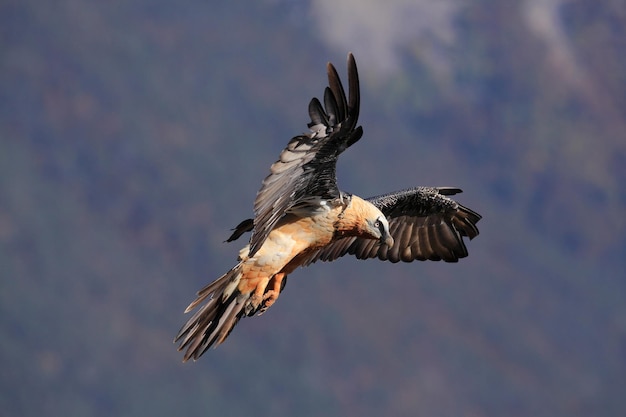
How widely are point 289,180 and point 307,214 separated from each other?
0.94m

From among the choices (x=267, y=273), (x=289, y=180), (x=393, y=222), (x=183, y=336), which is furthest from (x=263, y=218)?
(x=393, y=222)

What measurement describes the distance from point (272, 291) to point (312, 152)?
5.98 ft

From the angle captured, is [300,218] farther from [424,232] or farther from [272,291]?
[424,232]

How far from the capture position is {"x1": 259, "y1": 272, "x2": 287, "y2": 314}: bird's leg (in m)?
9.81

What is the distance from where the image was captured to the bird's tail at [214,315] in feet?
31.3

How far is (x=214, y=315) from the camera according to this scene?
9.61 meters

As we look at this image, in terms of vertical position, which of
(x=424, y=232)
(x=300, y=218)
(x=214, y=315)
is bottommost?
(x=214, y=315)

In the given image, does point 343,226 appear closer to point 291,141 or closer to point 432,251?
point 291,141

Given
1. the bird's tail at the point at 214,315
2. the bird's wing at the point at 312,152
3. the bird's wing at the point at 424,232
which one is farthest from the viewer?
the bird's wing at the point at 424,232

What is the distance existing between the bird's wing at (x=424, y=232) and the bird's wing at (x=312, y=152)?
9.53 feet

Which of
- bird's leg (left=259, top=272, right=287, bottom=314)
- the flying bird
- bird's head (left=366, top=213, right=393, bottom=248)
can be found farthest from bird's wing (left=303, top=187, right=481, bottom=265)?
bird's leg (left=259, top=272, right=287, bottom=314)

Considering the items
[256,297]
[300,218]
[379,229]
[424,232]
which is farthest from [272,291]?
[424,232]

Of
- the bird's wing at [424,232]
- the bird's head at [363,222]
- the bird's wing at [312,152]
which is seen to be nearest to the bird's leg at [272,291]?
the bird's head at [363,222]

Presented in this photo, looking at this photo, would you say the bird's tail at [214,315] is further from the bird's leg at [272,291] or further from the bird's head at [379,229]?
the bird's head at [379,229]
